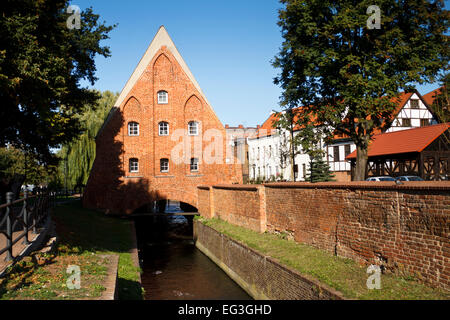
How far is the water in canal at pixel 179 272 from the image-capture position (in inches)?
520

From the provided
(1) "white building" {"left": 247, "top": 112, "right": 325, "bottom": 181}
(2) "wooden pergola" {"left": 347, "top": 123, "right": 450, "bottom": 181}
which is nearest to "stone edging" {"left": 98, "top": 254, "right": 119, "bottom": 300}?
(2) "wooden pergola" {"left": 347, "top": 123, "right": 450, "bottom": 181}

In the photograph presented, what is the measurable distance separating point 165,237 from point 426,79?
1834 cm

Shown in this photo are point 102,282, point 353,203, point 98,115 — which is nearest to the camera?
point 102,282

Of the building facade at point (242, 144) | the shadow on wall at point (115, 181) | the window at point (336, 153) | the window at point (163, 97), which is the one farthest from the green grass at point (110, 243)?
the building facade at point (242, 144)

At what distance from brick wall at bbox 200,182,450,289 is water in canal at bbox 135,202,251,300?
3.27m

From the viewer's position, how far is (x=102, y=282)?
251 inches

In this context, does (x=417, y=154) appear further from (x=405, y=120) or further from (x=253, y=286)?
(x=253, y=286)

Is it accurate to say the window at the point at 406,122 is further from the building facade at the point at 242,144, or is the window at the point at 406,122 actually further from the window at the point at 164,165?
the building facade at the point at 242,144

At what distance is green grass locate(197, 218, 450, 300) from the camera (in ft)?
22.6

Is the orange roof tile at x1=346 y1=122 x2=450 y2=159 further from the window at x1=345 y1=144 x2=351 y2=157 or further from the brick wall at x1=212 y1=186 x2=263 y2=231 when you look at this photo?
the brick wall at x1=212 y1=186 x2=263 y2=231

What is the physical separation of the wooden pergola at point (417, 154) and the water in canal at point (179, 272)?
13055mm
